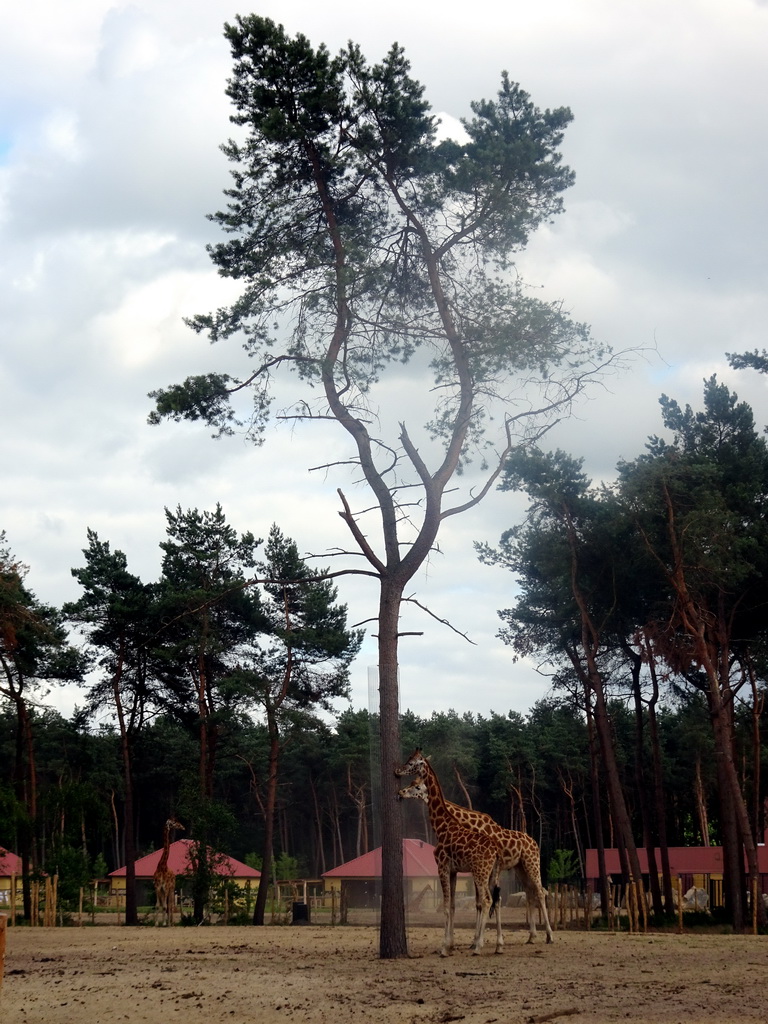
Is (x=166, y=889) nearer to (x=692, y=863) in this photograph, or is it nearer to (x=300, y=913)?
(x=300, y=913)

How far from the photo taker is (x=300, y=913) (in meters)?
31.1

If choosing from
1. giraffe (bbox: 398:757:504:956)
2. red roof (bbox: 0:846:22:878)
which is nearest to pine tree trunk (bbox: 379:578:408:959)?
giraffe (bbox: 398:757:504:956)

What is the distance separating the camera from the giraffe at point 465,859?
13.5 meters

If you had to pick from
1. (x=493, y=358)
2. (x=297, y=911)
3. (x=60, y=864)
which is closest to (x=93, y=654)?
(x=60, y=864)

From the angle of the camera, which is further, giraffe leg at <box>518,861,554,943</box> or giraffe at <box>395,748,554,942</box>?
giraffe leg at <box>518,861,554,943</box>

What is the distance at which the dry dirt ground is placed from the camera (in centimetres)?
823

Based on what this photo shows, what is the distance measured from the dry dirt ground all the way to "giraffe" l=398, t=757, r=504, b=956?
45 cm

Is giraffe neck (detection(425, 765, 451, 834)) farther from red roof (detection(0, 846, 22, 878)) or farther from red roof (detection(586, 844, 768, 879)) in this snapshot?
red roof (detection(586, 844, 768, 879))

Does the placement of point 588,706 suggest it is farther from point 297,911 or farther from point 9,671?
point 9,671

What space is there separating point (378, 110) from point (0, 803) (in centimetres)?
2048

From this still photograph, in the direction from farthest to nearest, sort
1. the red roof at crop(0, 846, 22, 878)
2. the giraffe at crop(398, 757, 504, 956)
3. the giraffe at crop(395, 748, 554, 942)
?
the red roof at crop(0, 846, 22, 878) < the giraffe at crop(395, 748, 554, 942) < the giraffe at crop(398, 757, 504, 956)

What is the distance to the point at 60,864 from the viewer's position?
2978 cm

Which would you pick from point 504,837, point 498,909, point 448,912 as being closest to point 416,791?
point 448,912

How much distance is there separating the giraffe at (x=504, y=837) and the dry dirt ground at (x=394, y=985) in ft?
2.43
